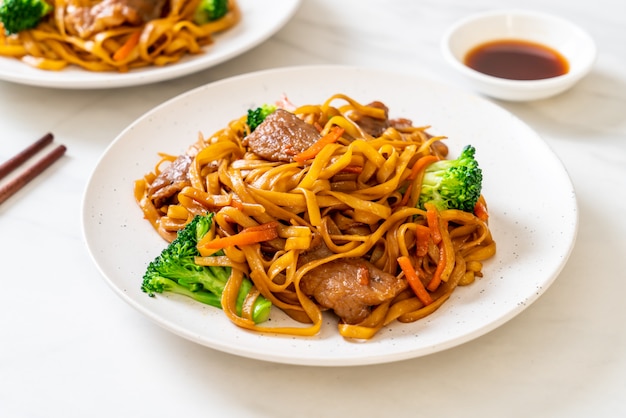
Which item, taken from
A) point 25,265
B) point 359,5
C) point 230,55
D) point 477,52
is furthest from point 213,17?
point 25,265

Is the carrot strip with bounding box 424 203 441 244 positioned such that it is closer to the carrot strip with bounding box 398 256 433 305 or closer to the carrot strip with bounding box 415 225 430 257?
the carrot strip with bounding box 415 225 430 257

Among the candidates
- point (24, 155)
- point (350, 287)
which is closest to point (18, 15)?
point (24, 155)

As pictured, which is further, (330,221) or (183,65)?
(183,65)

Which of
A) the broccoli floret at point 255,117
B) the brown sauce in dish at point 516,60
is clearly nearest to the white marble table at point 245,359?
the brown sauce in dish at point 516,60

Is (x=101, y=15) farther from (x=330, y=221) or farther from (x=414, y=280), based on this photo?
(x=414, y=280)

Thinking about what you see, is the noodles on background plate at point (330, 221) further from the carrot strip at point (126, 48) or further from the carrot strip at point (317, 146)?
the carrot strip at point (126, 48)
